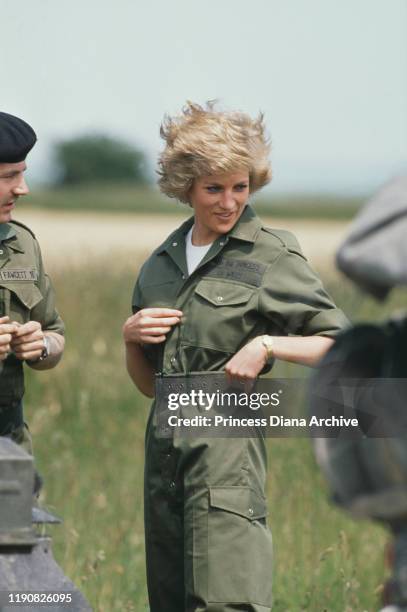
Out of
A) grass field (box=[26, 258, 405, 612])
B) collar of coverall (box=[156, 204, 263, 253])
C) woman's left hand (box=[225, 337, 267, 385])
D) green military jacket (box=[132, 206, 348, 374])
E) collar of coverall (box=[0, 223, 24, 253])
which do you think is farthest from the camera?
grass field (box=[26, 258, 405, 612])

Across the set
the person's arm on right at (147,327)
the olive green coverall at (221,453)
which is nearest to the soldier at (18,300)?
the person's arm on right at (147,327)

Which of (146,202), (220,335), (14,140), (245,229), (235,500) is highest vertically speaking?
(146,202)

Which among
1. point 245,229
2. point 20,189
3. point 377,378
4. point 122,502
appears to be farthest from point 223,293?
point 122,502

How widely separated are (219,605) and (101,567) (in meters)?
2.17

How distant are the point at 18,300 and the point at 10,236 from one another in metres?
0.23

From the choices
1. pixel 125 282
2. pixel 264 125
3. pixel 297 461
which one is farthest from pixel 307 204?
pixel 264 125

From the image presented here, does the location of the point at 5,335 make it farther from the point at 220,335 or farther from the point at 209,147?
the point at 209,147

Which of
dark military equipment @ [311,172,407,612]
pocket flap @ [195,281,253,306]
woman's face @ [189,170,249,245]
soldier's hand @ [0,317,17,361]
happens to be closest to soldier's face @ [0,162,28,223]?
soldier's hand @ [0,317,17,361]

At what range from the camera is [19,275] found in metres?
4.85

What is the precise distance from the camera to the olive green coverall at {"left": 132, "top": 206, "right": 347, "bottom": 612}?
14.6ft

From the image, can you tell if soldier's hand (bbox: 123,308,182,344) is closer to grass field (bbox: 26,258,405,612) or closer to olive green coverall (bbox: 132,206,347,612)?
olive green coverall (bbox: 132,206,347,612)

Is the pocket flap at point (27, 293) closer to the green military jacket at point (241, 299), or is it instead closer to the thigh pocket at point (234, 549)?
the green military jacket at point (241, 299)

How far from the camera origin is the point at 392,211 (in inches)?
111

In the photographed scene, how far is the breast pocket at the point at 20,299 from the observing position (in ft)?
15.8
